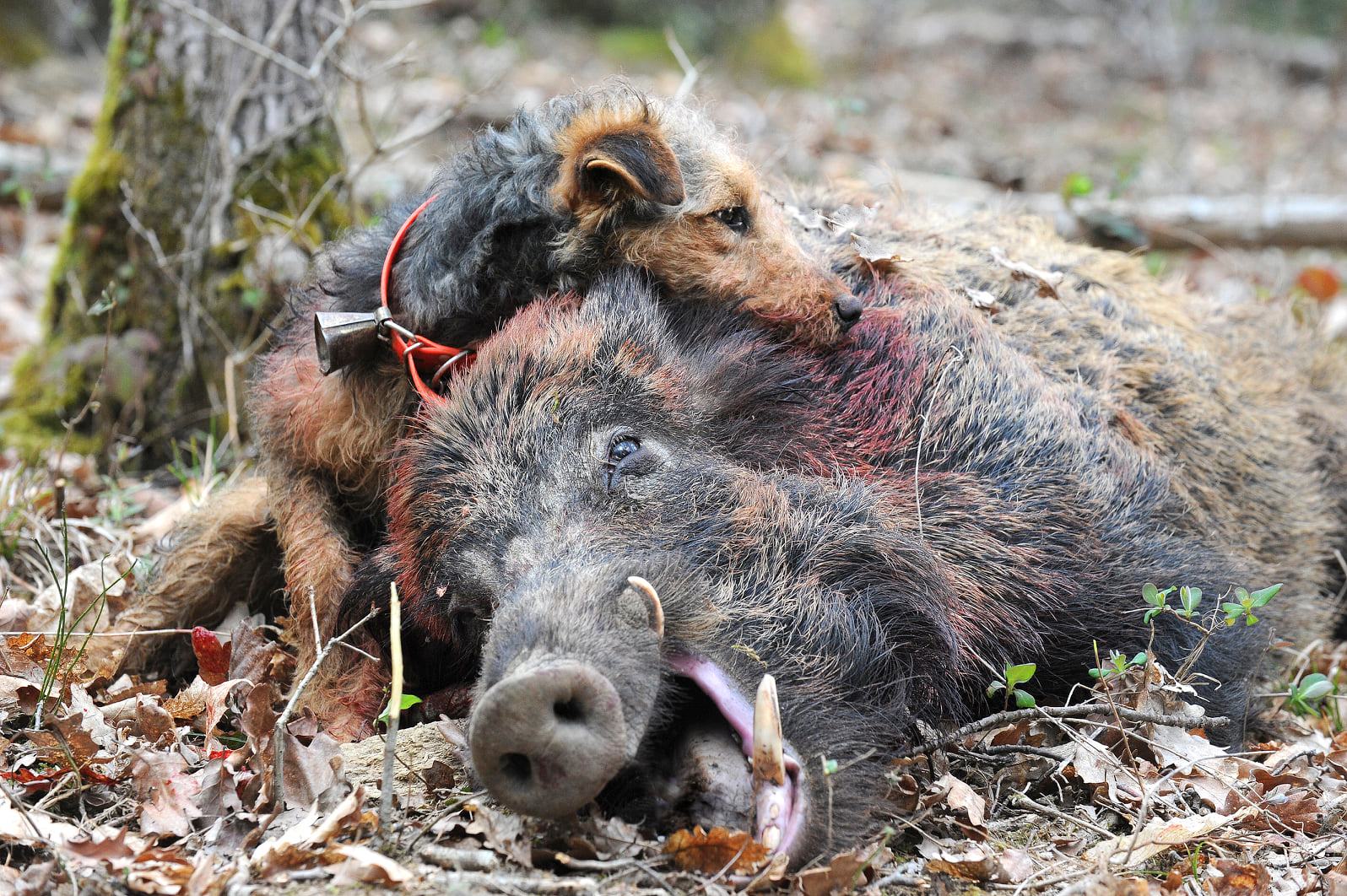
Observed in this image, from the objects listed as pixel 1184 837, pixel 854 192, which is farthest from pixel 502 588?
pixel 854 192

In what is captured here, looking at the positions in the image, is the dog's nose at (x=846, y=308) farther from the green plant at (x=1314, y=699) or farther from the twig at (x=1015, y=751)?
the green plant at (x=1314, y=699)

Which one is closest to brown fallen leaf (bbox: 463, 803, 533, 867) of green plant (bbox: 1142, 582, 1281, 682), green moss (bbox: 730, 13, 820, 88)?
green plant (bbox: 1142, 582, 1281, 682)

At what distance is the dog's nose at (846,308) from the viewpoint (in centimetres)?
343

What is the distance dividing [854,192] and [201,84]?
266 cm

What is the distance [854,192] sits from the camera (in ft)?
15.4

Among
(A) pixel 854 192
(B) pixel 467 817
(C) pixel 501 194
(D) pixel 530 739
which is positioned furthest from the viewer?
(A) pixel 854 192

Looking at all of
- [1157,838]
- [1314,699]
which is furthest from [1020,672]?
[1314,699]

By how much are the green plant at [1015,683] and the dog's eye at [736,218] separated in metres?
1.36

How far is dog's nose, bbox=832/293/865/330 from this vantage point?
11.3 feet

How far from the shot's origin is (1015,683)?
310 centimetres

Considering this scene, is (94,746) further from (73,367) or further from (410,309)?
(73,367)

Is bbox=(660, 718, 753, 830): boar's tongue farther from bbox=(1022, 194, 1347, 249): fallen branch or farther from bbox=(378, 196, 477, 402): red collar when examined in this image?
bbox=(1022, 194, 1347, 249): fallen branch

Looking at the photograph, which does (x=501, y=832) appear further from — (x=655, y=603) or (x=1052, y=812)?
(x=1052, y=812)

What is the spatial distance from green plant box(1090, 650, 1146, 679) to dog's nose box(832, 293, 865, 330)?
115cm
